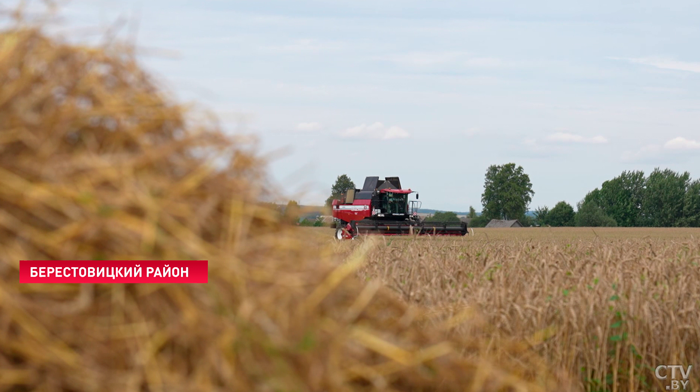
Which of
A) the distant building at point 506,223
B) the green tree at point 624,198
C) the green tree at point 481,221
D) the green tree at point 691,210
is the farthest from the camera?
the green tree at point 624,198

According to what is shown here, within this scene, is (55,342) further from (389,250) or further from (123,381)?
(389,250)

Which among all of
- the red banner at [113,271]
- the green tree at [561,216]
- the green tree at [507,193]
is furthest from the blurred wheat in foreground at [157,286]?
the green tree at [561,216]

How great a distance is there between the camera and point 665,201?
4070 inches

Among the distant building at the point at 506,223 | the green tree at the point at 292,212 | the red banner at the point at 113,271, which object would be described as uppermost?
the distant building at the point at 506,223

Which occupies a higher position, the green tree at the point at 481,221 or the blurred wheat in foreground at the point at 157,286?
the green tree at the point at 481,221

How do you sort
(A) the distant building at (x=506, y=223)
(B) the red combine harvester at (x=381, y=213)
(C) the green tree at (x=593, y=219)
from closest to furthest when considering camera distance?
(B) the red combine harvester at (x=381, y=213), (A) the distant building at (x=506, y=223), (C) the green tree at (x=593, y=219)

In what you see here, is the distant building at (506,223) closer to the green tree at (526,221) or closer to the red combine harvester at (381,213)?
the green tree at (526,221)

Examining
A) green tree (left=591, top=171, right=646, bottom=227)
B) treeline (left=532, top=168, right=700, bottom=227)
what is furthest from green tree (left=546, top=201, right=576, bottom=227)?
green tree (left=591, top=171, right=646, bottom=227)

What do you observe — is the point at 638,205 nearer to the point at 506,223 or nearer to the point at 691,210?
the point at 691,210

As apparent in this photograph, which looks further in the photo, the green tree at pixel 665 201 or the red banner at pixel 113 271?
the green tree at pixel 665 201

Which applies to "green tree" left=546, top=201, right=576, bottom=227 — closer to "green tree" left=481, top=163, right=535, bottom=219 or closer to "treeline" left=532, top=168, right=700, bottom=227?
"treeline" left=532, top=168, right=700, bottom=227

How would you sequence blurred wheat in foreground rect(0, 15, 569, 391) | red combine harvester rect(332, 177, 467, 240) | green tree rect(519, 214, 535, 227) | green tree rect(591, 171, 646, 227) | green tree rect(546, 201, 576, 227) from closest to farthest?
blurred wheat in foreground rect(0, 15, 569, 391) → red combine harvester rect(332, 177, 467, 240) → green tree rect(519, 214, 535, 227) → green tree rect(591, 171, 646, 227) → green tree rect(546, 201, 576, 227)

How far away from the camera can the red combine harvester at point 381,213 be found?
108 ft

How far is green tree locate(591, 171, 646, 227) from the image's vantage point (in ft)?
355
